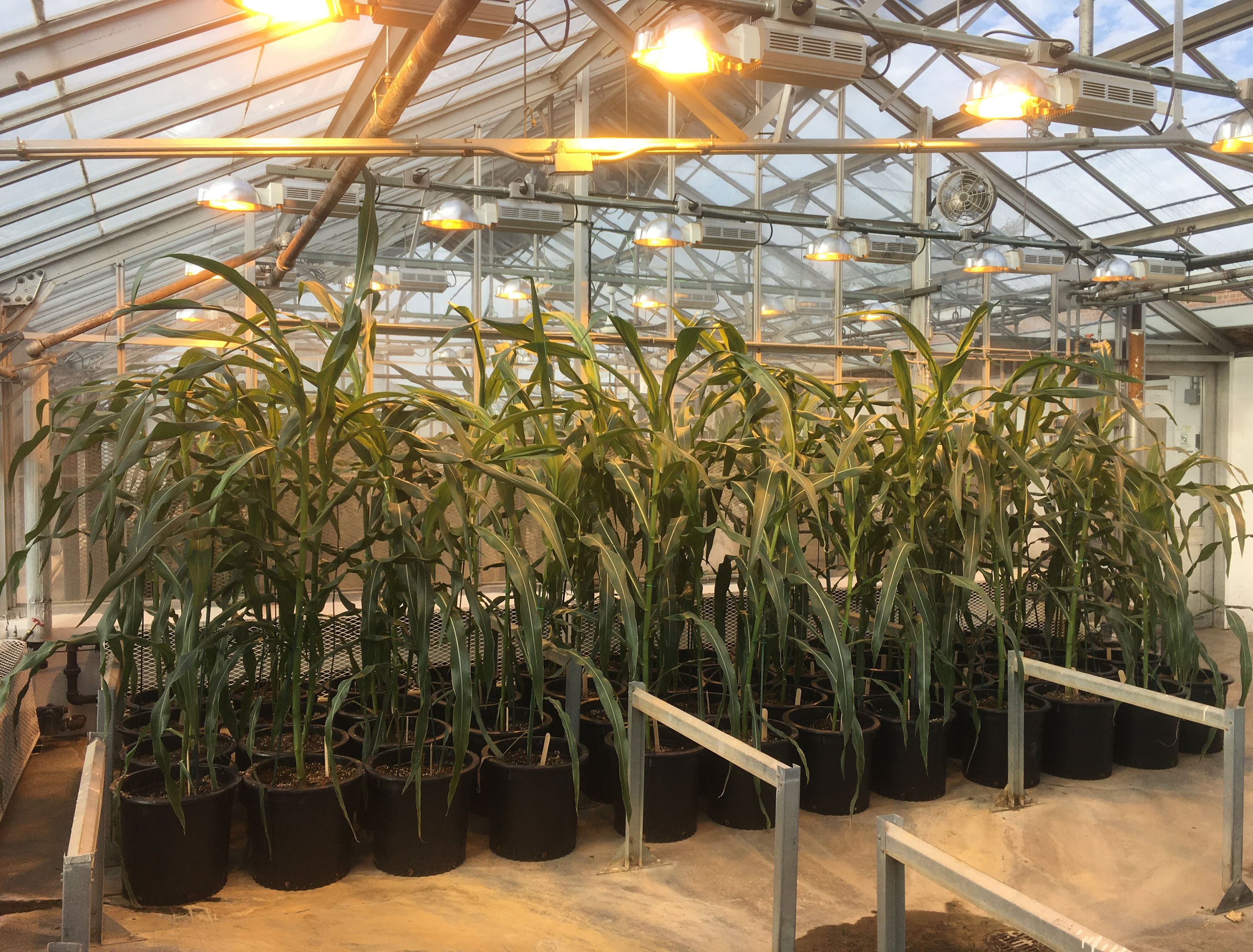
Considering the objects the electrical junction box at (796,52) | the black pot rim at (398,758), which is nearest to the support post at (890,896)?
the black pot rim at (398,758)

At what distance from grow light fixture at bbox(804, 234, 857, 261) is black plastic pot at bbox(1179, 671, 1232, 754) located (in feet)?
10.5

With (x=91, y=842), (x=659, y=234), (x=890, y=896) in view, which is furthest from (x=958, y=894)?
(x=659, y=234)

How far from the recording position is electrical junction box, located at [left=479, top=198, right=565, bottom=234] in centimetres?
565

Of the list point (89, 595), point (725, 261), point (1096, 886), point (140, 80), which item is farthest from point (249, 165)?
point (1096, 886)

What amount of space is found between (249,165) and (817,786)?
4883 mm

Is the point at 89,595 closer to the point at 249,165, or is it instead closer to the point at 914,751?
the point at 249,165

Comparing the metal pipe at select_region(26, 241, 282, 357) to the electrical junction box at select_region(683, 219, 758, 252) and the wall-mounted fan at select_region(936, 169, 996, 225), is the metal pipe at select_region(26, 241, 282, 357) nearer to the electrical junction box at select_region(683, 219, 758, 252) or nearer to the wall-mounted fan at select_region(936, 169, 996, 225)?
the electrical junction box at select_region(683, 219, 758, 252)

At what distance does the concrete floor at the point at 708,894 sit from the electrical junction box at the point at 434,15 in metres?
1.89

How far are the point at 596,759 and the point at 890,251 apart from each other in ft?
18.5

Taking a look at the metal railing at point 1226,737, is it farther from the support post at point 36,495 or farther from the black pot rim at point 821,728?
the support post at point 36,495

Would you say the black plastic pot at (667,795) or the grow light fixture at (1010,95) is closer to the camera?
the black plastic pot at (667,795)

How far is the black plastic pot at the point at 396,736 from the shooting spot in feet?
7.00

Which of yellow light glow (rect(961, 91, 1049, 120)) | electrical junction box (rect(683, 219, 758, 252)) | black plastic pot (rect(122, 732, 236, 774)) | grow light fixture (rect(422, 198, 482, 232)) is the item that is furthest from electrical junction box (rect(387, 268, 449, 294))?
black plastic pot (rect(122, 732, 236, 774))

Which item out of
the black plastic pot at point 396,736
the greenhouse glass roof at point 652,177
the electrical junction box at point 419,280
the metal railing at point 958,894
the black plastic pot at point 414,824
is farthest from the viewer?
the electrical junction box at point 419,280
